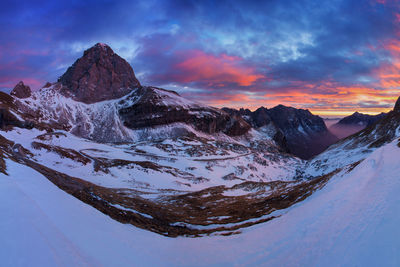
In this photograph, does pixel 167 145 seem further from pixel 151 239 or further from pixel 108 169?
pixel 151 239

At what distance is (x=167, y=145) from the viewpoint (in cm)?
15700

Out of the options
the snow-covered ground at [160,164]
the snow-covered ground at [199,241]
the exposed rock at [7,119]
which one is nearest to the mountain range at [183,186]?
the snow-covered ground at [199,241]

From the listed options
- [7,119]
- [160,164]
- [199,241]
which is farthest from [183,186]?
[7,119]

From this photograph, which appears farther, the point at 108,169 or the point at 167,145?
the point at 167,145

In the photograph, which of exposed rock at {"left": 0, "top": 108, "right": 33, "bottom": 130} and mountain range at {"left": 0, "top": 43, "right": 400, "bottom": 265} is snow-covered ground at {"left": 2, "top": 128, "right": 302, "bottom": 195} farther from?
exposed rock at {"left": 0, "top": 108, "right": 33, "bottom": 130}

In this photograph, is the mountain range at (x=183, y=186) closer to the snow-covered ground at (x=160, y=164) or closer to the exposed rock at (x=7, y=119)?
the snow-covered ground at (x=160, y=164)

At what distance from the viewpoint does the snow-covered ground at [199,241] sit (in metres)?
9.25

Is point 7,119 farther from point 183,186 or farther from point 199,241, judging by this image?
point 199,241

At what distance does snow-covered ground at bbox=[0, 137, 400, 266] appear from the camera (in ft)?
30.4

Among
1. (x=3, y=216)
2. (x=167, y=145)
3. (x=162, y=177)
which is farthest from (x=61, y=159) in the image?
(x=167, y=145)

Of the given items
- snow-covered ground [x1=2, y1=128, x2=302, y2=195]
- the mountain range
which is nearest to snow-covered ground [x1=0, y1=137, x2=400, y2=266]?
the mountain range

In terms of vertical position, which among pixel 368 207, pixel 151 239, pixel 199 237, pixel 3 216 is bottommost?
pixel 199 237

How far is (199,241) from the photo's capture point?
21.3 m

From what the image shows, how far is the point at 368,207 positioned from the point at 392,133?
160m
